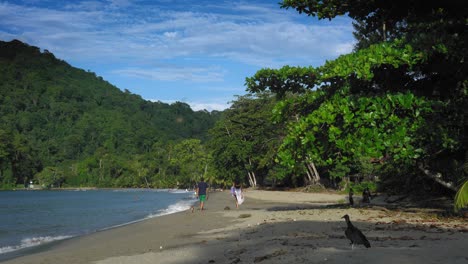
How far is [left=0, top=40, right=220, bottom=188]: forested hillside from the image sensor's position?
132500 millimetres

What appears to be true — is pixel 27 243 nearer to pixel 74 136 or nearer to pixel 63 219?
pixel 63 219

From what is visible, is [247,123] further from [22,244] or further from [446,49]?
[446,49]

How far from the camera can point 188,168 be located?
106m

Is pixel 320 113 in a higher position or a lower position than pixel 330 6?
lower

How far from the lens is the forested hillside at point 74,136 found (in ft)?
435

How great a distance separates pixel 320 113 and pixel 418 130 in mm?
2424

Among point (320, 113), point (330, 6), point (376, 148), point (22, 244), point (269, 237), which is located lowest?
point (22, 244)

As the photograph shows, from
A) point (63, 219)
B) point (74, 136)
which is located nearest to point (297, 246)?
point (63, 219)

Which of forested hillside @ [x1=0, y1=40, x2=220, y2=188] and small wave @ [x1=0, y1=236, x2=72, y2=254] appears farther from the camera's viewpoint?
forested hillside @ [x1=0, y1=40, x2=220, y2=188]

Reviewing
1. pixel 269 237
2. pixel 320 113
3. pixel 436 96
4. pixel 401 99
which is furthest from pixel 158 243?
pixel 436 96

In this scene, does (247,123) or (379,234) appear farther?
(247,123)

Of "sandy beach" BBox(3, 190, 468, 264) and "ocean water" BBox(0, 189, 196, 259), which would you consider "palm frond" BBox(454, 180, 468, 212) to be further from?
"ocean water" BBox(0, 189, 196, 259)

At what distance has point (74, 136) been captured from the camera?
6329 inches

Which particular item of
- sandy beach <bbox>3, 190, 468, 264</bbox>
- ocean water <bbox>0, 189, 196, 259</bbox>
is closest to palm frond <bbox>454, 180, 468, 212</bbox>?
sandy beach <bbox>3, 190, 468, 264</bbox>
